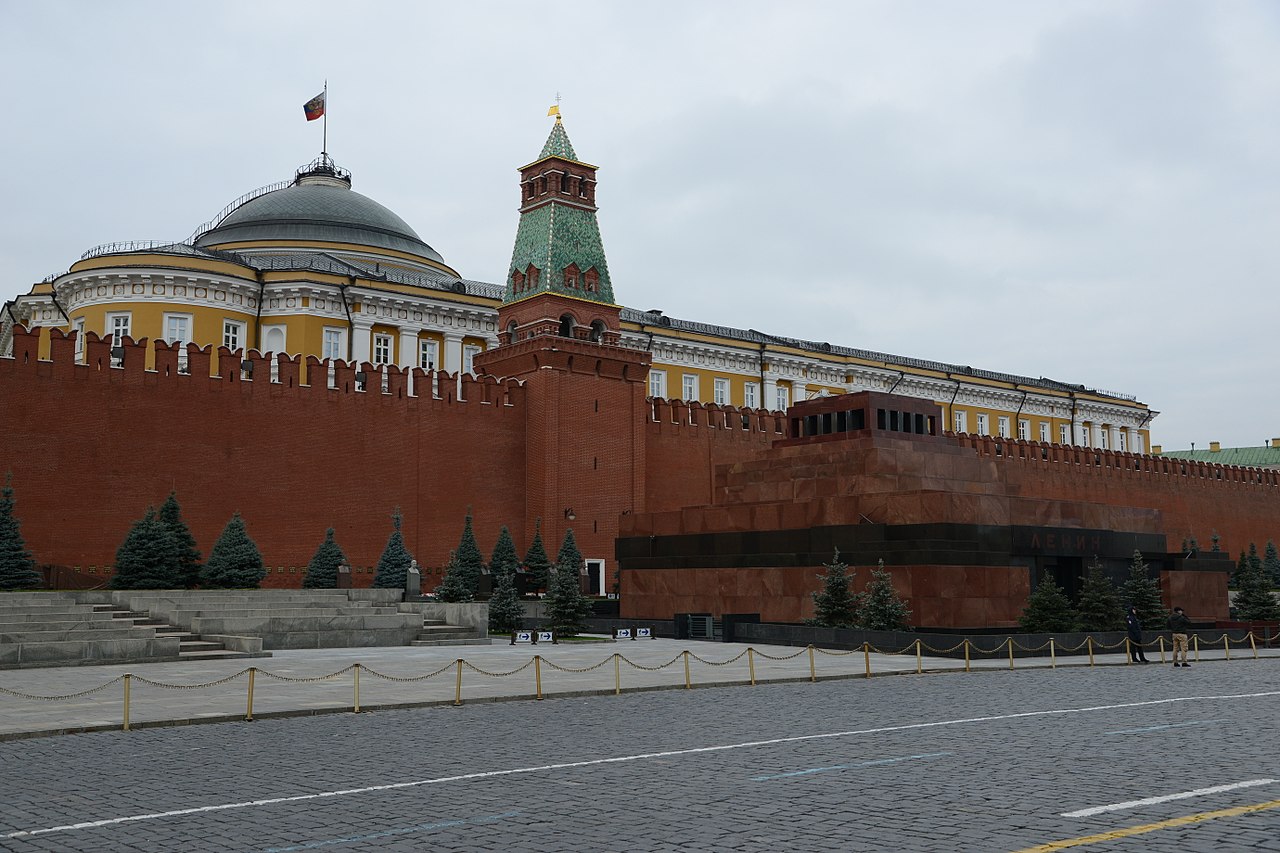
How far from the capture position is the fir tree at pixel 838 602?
22547 millimetres

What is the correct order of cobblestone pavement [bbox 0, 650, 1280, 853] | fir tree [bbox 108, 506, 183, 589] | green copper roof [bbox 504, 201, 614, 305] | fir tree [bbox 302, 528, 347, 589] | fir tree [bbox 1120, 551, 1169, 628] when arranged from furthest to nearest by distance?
green copper roof [bbox 504, 201, 614, 305] → fir tree [bbox 302, 528, 347, 589] → fir tree [bbox 108, 506, 183, 589] → fir tree [bbox 1120, 551, 1169, 628] → cobblestone pavement [bbox 0, 650, 1280, 853]

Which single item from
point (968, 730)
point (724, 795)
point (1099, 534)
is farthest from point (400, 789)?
point (1099, 534)

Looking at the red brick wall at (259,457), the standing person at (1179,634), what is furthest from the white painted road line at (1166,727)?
the red brick wall at (259,457)

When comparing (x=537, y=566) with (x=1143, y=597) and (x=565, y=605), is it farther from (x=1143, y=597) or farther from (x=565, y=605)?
(x=1143, y=597)

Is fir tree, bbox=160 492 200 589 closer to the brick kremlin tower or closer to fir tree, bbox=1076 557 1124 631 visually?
the brick kremlin tower

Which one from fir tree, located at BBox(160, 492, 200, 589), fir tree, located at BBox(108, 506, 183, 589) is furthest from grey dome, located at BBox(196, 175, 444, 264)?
fir tree, located at BBox(108, 506, 183, 589)

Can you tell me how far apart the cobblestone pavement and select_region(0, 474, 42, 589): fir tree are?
45.9ft

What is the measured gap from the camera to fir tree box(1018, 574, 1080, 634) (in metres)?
22.2

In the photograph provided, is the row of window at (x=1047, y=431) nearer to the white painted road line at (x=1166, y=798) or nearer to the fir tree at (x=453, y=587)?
the fir tree at (x=453, y=587)

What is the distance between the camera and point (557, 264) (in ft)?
114

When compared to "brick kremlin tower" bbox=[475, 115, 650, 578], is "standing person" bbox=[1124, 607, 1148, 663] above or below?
below

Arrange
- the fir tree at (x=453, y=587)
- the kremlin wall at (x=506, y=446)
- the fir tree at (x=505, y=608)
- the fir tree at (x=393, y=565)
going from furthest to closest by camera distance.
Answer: the fir tree at (x=393, y=565), the fir tree at (x=453, y=587), the fir tree at (x=505, y=608), the kremlin wall at (x=506, y=446)

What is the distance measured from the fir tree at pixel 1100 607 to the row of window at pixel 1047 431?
3447 cm

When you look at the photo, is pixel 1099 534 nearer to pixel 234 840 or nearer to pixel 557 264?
pixel 557 264
